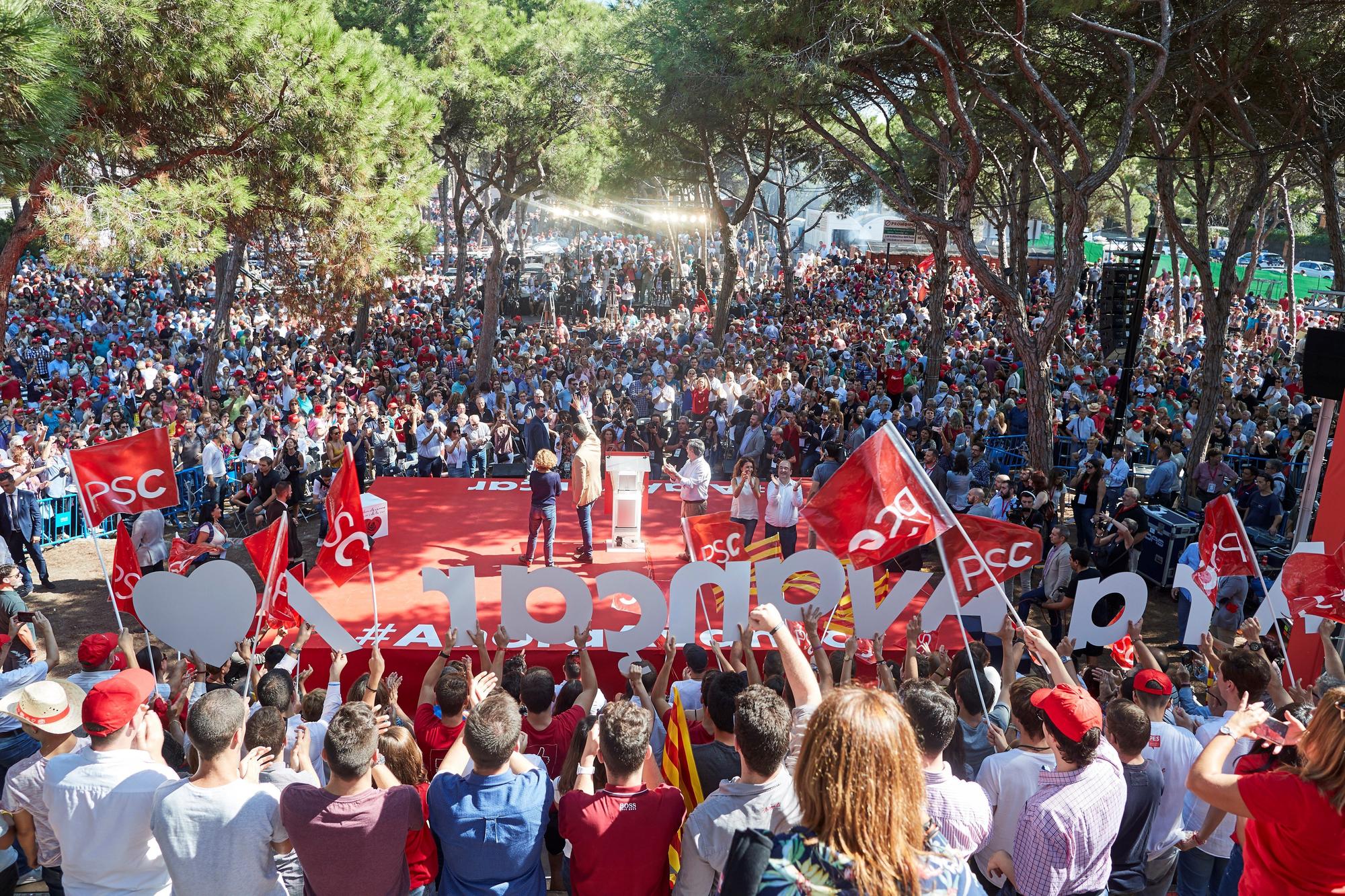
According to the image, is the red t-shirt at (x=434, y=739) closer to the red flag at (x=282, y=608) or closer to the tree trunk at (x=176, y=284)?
the red flag at (x=282, y=608)

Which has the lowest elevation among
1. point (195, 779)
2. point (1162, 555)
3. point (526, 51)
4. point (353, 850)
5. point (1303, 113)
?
point (1162, 555)

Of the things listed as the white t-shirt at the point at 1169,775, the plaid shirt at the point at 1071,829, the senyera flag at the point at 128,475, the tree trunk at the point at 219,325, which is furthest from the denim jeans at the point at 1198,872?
the tree trunk at the point at 219,325

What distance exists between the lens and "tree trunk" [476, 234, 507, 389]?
2170 centimetres

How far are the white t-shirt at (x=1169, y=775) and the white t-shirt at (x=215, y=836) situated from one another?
3.70 m

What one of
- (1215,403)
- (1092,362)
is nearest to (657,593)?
(1215,403)

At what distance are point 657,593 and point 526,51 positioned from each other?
16105 millimetres

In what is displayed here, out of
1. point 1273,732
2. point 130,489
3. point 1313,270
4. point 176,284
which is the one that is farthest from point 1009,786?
point 1313,270

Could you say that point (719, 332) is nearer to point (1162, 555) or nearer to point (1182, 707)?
point (1162, 555)

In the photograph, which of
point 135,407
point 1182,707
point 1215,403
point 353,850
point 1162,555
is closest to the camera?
point 353,850

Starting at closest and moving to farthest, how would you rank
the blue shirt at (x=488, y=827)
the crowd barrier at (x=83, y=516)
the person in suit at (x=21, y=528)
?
the blue shirt at (x=488, y=827), the person in suit at (x=21, y=528), the crowd barrier at (x=83, y=516)

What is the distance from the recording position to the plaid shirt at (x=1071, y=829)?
3.63m

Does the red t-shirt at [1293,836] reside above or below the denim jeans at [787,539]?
above

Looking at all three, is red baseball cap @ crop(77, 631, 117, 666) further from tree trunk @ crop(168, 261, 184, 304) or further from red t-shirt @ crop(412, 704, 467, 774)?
tree trunk @ crop(168, 261, 184, 304)

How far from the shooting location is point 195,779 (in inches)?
141
